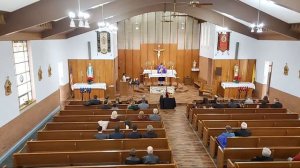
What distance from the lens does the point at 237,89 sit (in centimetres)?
1598

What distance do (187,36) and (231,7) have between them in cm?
971

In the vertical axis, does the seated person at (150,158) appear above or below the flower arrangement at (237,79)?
below

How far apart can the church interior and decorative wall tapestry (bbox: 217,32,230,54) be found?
0.06 m

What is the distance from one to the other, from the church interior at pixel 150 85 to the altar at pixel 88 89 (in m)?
0.06

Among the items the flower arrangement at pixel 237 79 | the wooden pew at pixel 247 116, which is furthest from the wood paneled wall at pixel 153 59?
the wooden pew at pixel 247 116

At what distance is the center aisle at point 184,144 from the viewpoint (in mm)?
7641

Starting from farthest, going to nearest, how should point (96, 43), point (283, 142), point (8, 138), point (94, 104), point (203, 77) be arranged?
1. point (203, 77)
2. point (96, 43)
3. point (94, 104)
4. point (8, 138)
5. point (283, 142)

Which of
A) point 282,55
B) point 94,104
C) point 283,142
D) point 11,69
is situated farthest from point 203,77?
point 11,69

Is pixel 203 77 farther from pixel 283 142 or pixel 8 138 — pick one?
pixel 8 138

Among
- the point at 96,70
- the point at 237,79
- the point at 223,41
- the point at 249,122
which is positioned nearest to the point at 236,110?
the point at 249,122

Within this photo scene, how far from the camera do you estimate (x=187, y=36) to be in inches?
803

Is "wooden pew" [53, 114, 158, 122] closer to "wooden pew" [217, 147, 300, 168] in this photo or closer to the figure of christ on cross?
"wooden pew" [217, 147, 300, 168]

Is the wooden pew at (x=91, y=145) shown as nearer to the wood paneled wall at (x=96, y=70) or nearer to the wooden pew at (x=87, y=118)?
the wooden pew at (x=87, y=118)

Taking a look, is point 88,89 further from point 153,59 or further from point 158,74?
point 153,59
